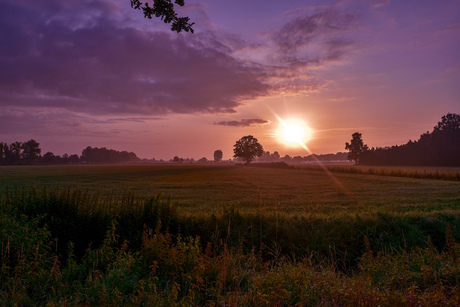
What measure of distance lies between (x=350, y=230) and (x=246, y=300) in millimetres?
7177

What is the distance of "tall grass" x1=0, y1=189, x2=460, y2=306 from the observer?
210 inches

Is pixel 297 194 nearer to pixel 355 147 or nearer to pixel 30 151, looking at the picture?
pixel 355 147

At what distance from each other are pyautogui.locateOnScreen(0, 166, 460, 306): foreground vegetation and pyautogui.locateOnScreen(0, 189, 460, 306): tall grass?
0.12 ft

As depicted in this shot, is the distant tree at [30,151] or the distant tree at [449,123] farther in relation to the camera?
the distant tree at [30,151]

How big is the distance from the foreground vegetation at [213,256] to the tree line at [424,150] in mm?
104364

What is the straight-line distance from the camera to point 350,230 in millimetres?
10859

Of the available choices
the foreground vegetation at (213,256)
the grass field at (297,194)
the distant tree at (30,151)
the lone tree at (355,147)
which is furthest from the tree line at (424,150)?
the distant tree at (30,151)

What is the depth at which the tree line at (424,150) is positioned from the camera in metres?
97.1

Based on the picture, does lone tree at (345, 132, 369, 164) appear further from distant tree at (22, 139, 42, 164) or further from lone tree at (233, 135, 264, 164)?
distant tree at (22, 139, 42, 164)

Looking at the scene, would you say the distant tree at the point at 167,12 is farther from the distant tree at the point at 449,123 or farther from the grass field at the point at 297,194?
the distant tree at the point at 449,123

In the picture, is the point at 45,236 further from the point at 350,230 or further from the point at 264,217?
the point at 350,230

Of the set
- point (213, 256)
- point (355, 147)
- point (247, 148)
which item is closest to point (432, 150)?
point (355, 147)

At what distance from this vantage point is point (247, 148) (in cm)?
13950

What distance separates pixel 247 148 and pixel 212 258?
5193 inches
